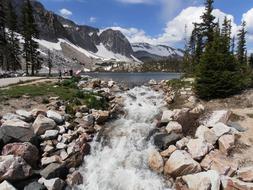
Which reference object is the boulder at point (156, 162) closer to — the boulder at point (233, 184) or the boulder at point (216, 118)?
the boulder at point (233, 184)

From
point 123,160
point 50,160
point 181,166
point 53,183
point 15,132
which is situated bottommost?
point 53,183

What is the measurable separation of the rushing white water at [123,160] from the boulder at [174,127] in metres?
1.43

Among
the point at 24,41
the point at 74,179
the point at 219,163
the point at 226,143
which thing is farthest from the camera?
the point at 24,41

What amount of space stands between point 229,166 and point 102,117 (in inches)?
411

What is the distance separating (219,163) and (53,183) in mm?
8440

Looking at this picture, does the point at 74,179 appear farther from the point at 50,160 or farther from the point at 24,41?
the point at 24,41

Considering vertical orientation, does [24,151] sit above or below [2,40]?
below

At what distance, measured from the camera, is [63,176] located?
16.1 metres

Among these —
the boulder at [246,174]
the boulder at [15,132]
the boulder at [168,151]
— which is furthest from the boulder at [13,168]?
the boulder at [246,174]

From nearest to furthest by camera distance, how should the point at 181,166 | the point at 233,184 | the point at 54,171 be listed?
1. the point at 233,184
2. the point at 181,166
3. the point at 54,171

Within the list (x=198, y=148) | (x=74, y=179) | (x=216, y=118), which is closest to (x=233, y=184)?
(x=198, y=148)

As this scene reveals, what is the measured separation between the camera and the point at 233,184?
45.3 ft

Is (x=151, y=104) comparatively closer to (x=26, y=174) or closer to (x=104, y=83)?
(x=104, y=83)

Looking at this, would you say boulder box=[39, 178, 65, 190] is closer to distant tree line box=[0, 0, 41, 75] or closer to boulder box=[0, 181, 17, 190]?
boulder box=[0, 181, 17, 190]
